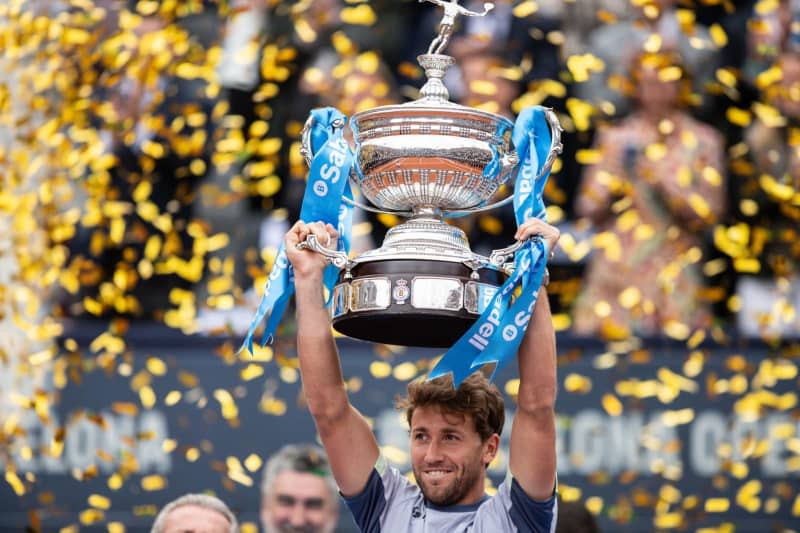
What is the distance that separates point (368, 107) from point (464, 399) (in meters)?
3.00

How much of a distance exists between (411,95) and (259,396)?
1.46 meters

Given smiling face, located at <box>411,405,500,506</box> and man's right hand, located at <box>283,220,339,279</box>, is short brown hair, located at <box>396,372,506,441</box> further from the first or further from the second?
man's right hand, located at <box>283,220,339,279</box>

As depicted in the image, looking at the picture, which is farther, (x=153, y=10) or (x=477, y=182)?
(x=153, y=10)

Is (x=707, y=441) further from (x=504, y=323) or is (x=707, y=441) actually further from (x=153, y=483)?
(x=504, y=323)

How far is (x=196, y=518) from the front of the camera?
4.50 meters

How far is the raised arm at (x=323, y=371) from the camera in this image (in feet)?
11.5

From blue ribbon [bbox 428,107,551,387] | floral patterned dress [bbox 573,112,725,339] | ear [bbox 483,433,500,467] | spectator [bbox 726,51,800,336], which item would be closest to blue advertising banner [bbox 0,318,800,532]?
floral patterned dress [bbox 573,112,725,339]

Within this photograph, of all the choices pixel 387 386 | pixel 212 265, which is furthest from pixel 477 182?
pixel 212 265

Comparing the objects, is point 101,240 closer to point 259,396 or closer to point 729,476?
point 259,396

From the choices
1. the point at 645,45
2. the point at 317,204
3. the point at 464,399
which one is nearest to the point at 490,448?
the point at 464,399

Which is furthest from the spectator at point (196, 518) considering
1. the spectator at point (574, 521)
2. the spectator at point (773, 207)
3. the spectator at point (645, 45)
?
the spectator at point (645, 45)

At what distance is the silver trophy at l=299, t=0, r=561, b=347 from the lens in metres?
3.46

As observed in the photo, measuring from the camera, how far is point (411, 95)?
6516 millimetres

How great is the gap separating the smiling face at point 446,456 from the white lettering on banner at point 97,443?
9.24ft
